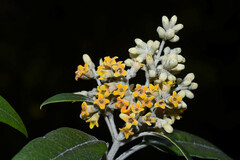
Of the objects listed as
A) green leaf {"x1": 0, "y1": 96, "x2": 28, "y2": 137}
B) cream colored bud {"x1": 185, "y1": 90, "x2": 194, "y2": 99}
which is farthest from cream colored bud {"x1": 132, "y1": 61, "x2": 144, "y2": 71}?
green leaf {"x1": 0, "y1": 96, "x2": 28, "y2": 137}

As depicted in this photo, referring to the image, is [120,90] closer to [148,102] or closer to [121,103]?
[121,103]

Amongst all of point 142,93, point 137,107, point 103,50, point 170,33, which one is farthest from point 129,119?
point 103,50

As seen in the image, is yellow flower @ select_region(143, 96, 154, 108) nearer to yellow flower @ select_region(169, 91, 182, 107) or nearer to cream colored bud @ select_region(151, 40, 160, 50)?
yellow flower @ select_region(169, 91, 182, 107)

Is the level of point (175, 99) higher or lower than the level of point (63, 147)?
higher

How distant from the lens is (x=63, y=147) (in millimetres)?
2090

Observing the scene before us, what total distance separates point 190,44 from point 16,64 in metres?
3.68

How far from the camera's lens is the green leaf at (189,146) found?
292cm

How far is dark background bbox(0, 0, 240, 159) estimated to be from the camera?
658 centimetres

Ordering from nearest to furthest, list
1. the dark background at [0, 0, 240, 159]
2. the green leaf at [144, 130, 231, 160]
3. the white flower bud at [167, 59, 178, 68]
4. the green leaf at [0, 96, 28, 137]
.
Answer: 1. the green leaf at [0, 96, 28, 137]
2. the white flower bud at [167, 59, 178, 68]
3. the green leaf at [144, 130, 231, 160]
4. the dark background at [0, 0, 240, 159]

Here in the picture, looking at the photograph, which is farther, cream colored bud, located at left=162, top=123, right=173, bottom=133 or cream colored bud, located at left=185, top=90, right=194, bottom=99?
cream colored bud, located at left=185, top=90, right=194, bottom=99

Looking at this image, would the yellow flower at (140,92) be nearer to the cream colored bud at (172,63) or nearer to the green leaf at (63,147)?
the cream colored bud at (172,63)

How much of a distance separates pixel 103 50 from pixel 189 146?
4.21m

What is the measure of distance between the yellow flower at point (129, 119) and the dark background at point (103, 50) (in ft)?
14.1

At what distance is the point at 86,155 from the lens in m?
2.14
